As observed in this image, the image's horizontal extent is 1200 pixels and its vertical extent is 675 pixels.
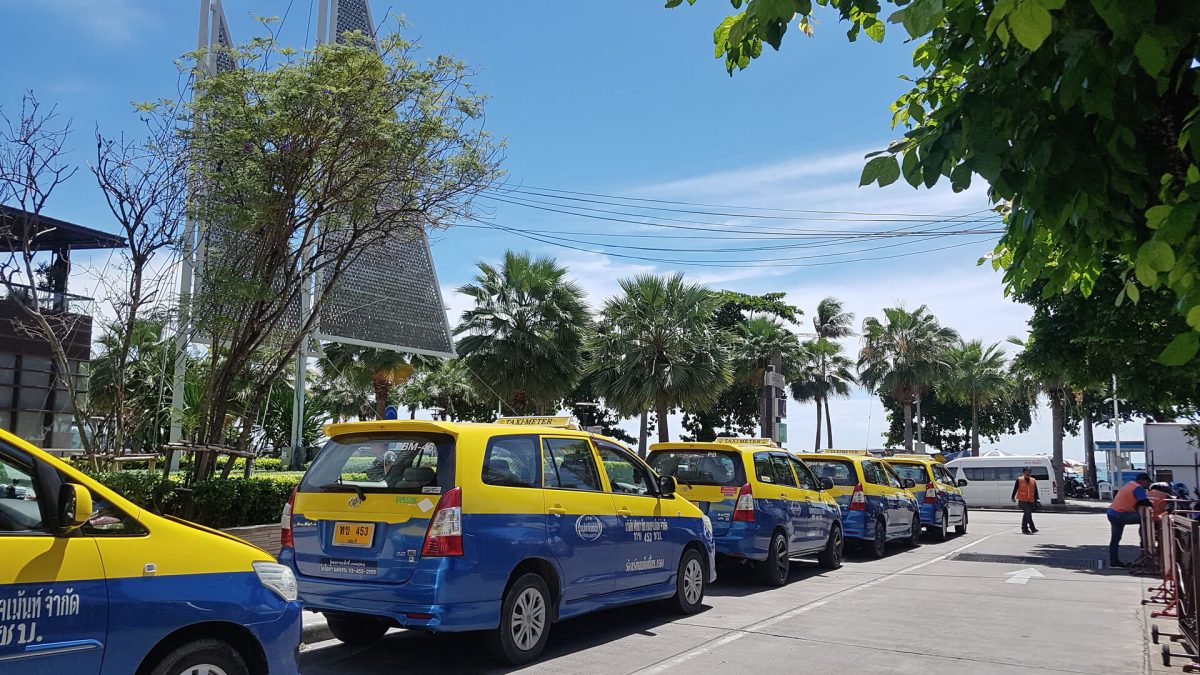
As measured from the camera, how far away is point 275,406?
31.2 meters

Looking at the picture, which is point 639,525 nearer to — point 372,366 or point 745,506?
point 745,506

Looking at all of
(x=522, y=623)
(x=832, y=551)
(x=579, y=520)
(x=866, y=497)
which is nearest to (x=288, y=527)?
(x=522, y=623)

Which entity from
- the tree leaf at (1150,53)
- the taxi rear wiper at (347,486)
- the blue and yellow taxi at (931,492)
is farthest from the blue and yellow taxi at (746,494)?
the tree leaf at (1150,53)

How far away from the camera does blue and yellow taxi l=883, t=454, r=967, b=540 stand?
19.7 metres

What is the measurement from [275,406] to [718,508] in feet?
78.5

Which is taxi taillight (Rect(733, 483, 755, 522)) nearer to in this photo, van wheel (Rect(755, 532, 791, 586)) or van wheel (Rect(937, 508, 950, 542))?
van wheel (Rect(755, 532, 791, 586))

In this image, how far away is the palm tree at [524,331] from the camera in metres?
24.5

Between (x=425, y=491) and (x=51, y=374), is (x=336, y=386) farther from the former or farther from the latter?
(x=425, y=491)

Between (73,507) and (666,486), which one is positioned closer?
(73,507)

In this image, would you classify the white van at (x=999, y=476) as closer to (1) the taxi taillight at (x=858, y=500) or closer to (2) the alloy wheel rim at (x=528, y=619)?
(1) the taxi taillight at (x=858, y=500)

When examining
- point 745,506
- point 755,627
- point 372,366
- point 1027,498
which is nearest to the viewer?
point 755,627

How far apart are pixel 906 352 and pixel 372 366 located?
29292 millimetres

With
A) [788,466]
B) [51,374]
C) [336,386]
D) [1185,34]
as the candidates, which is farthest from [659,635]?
[336,386]

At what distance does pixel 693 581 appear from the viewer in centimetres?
948
